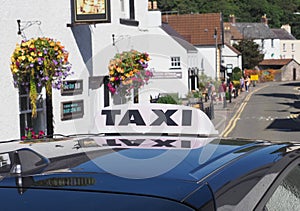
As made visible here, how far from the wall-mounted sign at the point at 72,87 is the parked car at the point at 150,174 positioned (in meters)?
10.9

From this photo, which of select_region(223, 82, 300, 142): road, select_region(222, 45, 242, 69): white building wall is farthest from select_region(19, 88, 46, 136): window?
select_region(222, 45, 242, 69): white building wall

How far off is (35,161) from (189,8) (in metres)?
120

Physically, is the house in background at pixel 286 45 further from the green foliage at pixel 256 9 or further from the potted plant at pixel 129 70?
the potted plant at pixel 129 70

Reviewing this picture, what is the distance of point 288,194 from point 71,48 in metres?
12.3

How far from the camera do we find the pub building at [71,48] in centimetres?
1245

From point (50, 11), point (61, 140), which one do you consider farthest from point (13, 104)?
A: point (61, 140)

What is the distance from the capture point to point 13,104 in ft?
41.1

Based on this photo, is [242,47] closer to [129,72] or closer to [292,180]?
[129,72]

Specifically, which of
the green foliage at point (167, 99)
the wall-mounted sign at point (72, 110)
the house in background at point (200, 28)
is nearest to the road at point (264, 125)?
the green foliage at point (167, 99)

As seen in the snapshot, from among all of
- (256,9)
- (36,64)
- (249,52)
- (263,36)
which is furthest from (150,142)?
(256,9)

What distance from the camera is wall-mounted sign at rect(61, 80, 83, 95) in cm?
1446

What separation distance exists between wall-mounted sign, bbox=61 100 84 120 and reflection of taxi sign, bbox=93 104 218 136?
300 inches

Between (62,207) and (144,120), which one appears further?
(144,120)

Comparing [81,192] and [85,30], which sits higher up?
[85,30]
